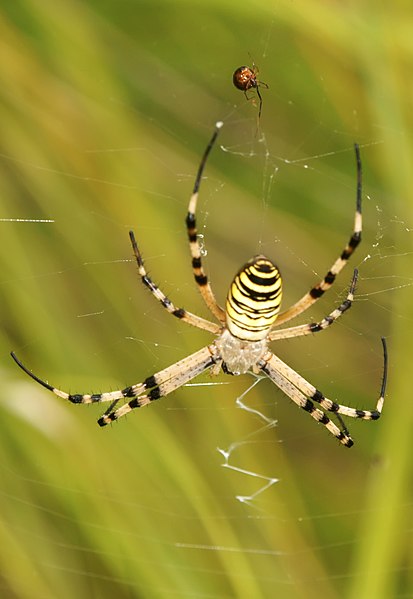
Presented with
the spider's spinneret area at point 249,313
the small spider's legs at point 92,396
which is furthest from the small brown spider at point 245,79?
the small spider's legs at point 92,396

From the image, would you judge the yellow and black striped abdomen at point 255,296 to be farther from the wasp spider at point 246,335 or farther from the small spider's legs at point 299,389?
the small spider's legs at point 299,389

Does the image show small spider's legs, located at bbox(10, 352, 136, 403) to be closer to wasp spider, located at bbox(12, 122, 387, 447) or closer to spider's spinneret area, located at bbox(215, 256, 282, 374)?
wasp spider, located at bbox(12, 122, 387, 447)

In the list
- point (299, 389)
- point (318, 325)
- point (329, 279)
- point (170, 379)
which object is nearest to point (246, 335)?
point (318, 325)

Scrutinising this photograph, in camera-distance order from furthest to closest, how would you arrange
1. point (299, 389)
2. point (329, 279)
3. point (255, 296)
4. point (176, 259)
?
point (299, 389), point (176, 259), point (329, 279), point (255, 296)

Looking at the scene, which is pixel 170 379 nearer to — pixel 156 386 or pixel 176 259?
pixel 156 386

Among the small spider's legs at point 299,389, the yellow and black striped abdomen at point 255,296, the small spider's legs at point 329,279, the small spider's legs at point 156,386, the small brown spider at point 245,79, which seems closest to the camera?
the yellow and black striped abdomen at point 255,296

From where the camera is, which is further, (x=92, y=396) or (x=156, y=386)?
(x=156, y=386)
